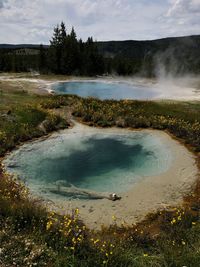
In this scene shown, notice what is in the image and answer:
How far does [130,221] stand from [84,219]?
4.36 feet

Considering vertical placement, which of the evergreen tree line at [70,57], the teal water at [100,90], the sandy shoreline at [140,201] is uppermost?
the evergreen tree line at [70,57]

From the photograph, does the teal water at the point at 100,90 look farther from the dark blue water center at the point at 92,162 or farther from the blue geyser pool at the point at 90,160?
the dark blue water center at the point at 92,162

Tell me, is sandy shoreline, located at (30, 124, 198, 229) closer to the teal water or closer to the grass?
the grass

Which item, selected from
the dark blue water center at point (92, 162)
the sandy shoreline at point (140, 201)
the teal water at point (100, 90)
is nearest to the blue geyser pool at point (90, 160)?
the dark blue water center at point (92, 162)

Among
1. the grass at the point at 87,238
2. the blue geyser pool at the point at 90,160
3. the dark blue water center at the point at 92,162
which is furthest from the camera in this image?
the dark blue water center at the point at 92,162

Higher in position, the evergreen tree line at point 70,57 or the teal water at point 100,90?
the evergreen tree line at point 70,57

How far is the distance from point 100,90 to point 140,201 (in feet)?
89.6

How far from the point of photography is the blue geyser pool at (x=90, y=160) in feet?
40.5

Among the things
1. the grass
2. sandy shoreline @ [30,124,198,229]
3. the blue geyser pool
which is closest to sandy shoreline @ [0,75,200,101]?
the blue geyser pool

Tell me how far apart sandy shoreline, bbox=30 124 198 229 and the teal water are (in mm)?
20542

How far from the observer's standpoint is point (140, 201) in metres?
10.8

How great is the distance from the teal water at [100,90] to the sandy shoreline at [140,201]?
67.4ft

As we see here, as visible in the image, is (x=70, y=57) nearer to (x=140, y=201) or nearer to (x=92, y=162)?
(x=92, y=162)

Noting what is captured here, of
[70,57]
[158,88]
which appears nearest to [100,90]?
[158,88]
